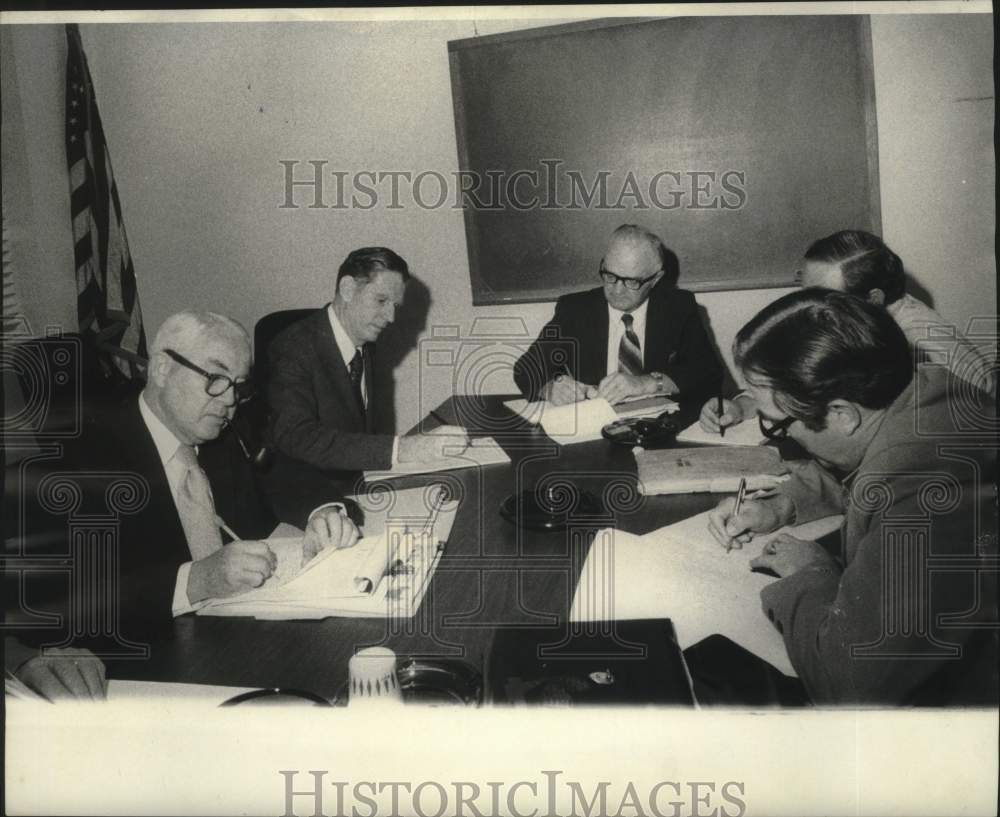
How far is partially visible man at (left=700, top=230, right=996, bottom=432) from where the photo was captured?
166cm

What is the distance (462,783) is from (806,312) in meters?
1.05

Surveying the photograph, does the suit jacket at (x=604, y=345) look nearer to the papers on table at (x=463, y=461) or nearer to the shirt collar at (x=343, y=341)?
the papers on table at (x=463, y=461)

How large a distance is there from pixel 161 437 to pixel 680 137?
110 cm

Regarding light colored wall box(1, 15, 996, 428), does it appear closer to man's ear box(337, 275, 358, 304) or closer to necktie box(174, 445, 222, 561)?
man's ear box(337, 275, 358, 304)

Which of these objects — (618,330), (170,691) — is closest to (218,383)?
(170,691)

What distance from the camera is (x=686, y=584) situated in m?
1.54

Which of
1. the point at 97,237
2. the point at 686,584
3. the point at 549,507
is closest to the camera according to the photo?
the point at 686,584

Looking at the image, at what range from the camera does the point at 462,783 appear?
1.68 meters

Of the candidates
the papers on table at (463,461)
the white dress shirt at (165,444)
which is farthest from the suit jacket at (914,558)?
the white dress shirt at (165,444)

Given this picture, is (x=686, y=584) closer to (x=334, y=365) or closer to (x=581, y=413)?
(x=581, y=413)

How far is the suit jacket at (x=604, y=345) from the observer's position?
1.71m

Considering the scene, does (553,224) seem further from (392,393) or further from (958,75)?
(958,75)

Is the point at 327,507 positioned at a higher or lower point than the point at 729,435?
lower

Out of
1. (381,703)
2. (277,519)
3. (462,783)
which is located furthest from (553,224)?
(462,783)
